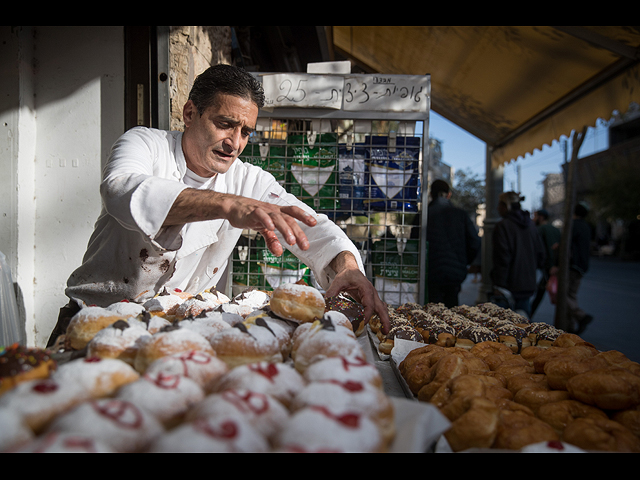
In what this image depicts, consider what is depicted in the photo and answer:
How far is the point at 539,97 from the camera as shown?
15.0ft

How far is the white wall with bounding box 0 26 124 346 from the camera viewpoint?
294 cm

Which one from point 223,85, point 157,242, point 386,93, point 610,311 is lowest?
point 610,311

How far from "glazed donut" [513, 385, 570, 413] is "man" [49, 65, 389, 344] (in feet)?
2.20

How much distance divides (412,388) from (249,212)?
0.87 metres

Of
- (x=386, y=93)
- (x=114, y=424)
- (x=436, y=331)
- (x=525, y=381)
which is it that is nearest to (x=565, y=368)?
(x=525, y=381)

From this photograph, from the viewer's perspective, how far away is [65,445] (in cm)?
58

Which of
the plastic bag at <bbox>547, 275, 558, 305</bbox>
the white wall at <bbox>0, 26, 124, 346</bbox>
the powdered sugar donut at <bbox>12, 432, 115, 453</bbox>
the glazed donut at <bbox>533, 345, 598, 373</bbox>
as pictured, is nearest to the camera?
the powdered sugar donut at <bbox>12, 432, 115, 453</bbox>

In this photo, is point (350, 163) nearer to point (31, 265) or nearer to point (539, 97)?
point (31, 265)

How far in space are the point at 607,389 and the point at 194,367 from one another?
118 cm

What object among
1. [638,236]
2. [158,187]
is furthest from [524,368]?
[638,236]

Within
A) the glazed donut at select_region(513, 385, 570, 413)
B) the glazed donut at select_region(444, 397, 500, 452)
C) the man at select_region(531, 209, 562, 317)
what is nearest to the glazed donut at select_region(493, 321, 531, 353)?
the glazed donut at select_region(513, 385, 570, 413)

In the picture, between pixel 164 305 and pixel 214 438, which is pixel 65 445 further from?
pixel 164 305

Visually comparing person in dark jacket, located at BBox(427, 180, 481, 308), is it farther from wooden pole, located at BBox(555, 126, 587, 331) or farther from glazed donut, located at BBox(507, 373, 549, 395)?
glazed donut, located at BBox(507, 373, 549, 395)

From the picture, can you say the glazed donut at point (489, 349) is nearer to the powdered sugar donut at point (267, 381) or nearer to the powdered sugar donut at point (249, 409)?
the powdered sugar donut at point (267, 381)
